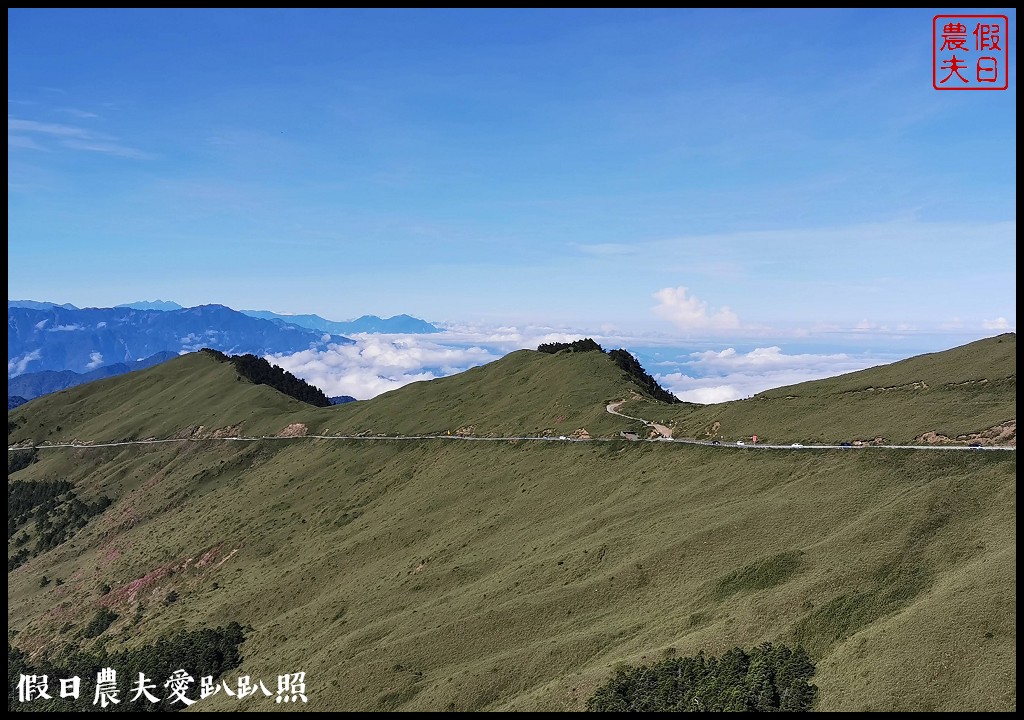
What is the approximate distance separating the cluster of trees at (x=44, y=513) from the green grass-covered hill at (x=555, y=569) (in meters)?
7.67

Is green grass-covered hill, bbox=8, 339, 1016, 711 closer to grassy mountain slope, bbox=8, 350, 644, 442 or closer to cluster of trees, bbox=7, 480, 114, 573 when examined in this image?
grassy mountain slope, bbox=8, 350, 644, 442

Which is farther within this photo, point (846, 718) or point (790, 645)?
point (790, 645)

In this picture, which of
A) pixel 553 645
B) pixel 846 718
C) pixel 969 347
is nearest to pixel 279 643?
pixel 553 645

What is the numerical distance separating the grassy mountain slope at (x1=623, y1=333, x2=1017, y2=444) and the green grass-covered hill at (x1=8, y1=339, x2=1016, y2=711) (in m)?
4.77

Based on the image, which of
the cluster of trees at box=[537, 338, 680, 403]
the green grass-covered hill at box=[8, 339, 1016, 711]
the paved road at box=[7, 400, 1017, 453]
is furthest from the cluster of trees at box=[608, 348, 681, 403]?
the paved road at box=[7, 400, 1017, 453]

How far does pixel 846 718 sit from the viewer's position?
34.1 m

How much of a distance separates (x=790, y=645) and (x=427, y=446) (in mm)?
88474

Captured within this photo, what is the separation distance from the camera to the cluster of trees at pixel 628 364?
444ft

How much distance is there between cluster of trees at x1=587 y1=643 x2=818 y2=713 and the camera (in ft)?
125

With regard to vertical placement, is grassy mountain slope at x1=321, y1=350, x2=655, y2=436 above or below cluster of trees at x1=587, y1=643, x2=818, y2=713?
above

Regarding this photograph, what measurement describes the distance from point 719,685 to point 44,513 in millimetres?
174797

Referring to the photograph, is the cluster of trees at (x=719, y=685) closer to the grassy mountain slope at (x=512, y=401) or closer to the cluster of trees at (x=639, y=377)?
the grassy mountain slope at (x=512, y=401)

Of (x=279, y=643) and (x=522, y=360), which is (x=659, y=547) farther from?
(x=522, y=360)

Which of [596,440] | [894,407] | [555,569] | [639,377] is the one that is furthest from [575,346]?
[555,569]
